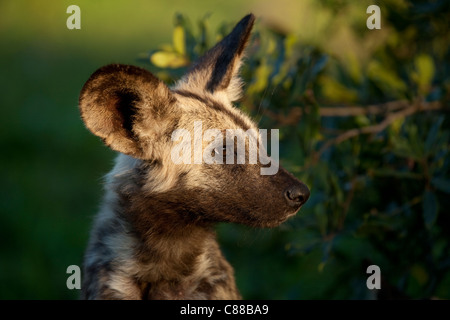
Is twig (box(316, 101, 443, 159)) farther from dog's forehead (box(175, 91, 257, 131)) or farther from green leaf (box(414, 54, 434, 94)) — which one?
dog's forehead (box(175, 91, 257, 131))

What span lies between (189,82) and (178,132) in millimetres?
620

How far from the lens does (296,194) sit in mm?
3320

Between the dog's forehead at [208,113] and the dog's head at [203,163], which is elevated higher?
the dog's forehead at [208,113]

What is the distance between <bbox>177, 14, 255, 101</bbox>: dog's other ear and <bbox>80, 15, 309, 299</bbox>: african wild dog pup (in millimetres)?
48

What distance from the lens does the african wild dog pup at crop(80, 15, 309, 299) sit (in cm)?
331

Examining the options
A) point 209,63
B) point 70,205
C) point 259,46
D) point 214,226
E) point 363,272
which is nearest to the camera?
point 214,226

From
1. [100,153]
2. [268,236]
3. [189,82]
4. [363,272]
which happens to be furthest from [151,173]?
[100,153]

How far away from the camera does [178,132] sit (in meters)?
3.42

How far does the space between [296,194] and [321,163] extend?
3.59 feet

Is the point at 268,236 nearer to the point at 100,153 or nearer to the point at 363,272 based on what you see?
the point at 363,272

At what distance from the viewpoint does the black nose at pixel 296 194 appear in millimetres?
3322

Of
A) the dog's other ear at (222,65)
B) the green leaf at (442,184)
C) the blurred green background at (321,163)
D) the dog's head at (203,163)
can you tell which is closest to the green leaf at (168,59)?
the blurred green background at (321,163)

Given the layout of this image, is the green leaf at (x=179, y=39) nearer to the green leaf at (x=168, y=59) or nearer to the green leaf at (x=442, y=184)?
the green leaf at (x=168, y=59)

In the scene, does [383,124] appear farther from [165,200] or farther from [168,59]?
[165,200]
